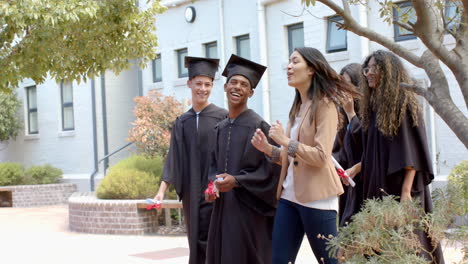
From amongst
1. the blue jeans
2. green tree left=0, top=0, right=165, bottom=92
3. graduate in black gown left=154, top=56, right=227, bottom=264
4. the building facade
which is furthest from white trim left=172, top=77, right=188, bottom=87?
the blue jeans

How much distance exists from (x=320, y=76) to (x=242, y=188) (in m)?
1.04

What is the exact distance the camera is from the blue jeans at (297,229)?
14.8ft

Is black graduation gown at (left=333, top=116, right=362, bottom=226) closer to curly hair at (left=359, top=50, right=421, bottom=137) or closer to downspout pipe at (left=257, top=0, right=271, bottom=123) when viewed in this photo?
curly hair at (left=359, top=50, right=421, bottom=137)

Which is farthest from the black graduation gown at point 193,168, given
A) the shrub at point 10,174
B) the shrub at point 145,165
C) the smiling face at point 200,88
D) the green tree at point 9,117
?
the green tree at point 9,117

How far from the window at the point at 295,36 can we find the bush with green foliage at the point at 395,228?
37.2 feet

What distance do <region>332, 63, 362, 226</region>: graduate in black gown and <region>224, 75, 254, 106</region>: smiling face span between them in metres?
0.75

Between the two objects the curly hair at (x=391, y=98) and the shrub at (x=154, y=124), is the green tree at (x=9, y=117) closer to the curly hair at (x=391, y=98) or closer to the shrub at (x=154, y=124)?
the shrub at (x=154, y=124)

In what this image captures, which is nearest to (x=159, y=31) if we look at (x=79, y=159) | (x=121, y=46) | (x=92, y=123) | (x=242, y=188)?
(x=92, y=123)

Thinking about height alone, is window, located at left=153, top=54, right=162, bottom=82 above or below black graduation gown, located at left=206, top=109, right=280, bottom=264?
above

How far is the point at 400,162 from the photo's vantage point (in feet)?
15.7

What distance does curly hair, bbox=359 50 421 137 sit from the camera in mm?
4875

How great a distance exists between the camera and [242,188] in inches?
199

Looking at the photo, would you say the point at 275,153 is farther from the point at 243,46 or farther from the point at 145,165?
the point at 243,46

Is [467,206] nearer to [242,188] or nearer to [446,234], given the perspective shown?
[446,234]
